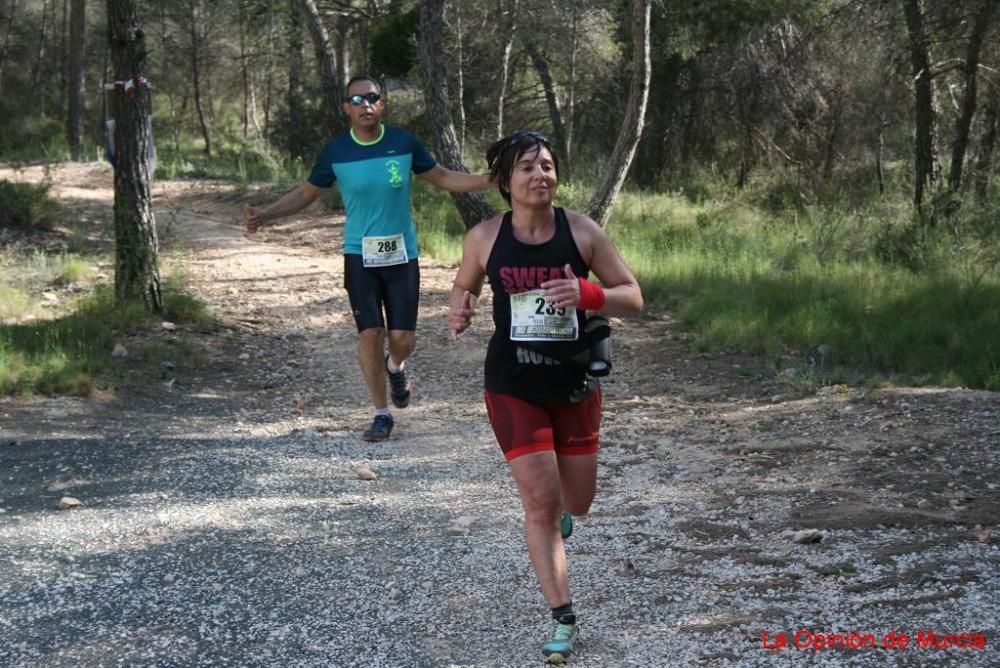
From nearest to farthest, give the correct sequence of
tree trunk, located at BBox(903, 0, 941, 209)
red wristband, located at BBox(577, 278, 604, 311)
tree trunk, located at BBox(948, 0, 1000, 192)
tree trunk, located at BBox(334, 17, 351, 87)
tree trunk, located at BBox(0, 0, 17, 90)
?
red wristband, located at BBox(577, 278, 604, 311), tree trunk, located at BBox(948, 0, 1000, 192), tree trunk, located at BBox(903, 0, 941, 209), tree trunk, located at BBox(334, 17, 351, 87), tree trunk, located at BBox(0, 0, 17, 90)

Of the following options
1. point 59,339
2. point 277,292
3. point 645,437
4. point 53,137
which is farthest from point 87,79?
point 645,437

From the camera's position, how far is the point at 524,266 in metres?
4.29

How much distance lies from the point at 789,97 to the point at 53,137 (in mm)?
21534

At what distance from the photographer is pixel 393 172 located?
7332mm

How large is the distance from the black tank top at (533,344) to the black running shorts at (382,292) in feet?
10.6

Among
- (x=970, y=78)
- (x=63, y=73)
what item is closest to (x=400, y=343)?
(x=970, y=78)

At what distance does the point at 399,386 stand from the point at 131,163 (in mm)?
4192

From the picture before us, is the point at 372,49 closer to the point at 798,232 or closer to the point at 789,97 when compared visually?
the point at 789,97

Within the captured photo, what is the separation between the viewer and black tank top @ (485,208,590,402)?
4270mm

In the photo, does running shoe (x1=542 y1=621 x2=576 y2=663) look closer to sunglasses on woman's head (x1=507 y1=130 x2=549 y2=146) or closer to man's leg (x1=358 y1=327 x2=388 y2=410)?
sunglasses on woman's head (x1=507 y1=130 x2=549 y2=146)

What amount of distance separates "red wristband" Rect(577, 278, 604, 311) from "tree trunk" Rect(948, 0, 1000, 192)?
11.6 metres

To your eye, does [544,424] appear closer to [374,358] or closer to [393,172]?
[393,172]

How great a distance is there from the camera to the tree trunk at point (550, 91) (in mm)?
25328

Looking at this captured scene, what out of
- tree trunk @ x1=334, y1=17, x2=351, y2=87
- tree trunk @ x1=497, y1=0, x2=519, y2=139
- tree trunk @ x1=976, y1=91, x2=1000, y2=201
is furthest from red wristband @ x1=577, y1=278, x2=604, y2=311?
tree trunk @ x1=334, y1=17, x2=351, y2=87
